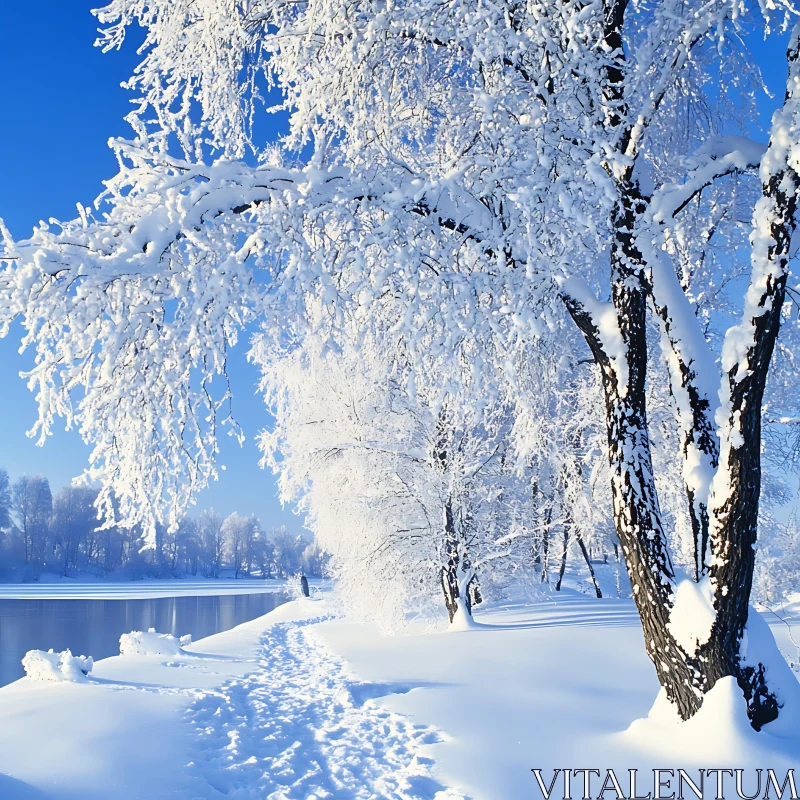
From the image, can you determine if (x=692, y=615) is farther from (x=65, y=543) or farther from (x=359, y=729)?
(x=65, y=543)

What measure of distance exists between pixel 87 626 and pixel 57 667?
1834 centimetres

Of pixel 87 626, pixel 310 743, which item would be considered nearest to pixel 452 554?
pixel 310 743

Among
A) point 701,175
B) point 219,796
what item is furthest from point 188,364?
point 701,175

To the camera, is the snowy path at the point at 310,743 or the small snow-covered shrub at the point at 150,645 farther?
the small snow-covered shrub at the point at 150,645

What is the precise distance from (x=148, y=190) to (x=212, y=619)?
27.5m

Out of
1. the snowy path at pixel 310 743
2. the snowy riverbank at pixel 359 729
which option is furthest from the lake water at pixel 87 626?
the snowy path at pixel 310 743

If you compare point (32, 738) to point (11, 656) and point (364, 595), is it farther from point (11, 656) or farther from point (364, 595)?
point (11, 656)

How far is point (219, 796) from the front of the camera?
4.00 meters

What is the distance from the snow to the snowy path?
5.83 ft

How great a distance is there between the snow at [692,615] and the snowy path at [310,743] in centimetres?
178

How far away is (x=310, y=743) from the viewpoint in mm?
5309

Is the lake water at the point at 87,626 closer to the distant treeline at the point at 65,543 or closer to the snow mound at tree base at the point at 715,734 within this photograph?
the snow mound at tree base at the point at 715,734

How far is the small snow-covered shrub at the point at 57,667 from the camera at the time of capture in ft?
24.9

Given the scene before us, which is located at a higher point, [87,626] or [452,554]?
[452,554]
